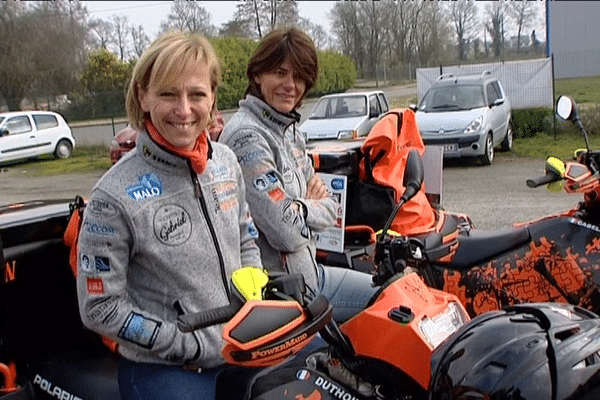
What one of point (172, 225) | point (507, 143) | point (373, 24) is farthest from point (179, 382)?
point (507, 143)

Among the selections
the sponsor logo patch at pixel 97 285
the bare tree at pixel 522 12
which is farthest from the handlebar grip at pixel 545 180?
the bare tree at pixel 522 12

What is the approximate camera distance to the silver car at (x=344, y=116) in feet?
47.3

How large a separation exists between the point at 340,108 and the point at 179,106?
45.1ft

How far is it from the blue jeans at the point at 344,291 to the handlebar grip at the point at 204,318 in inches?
49.8

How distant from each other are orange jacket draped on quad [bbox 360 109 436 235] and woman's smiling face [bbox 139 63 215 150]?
2.10m

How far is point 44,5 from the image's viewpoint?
15.6ft

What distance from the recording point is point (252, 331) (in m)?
1.48

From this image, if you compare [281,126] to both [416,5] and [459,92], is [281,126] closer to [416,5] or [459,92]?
[416,5]

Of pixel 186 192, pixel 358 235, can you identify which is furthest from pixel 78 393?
pixel 358 235

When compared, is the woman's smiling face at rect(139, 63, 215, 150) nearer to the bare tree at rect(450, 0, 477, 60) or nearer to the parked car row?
the bare tree at rect(450, 0, 477, 60)

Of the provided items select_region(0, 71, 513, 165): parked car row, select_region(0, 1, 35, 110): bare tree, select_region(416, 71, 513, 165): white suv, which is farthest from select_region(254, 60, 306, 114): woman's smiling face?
select_region(416, 71, 513, 165): white suv

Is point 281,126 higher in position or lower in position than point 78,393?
higher

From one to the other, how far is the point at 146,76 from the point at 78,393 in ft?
3.34

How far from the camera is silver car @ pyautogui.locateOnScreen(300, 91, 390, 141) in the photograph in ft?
47.3
